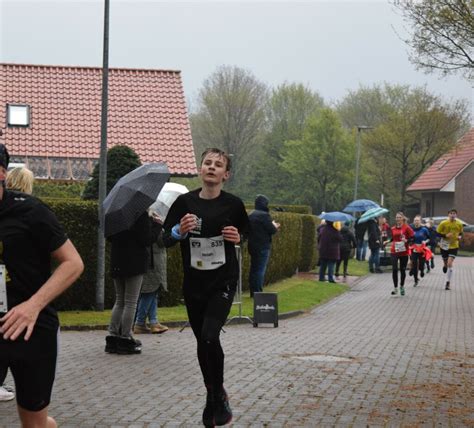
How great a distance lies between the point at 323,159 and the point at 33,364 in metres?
77.3

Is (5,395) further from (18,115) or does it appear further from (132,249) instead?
(18,115)

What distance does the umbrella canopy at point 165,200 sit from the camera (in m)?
13.2

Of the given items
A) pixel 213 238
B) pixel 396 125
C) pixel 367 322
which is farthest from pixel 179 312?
pixel 396 125

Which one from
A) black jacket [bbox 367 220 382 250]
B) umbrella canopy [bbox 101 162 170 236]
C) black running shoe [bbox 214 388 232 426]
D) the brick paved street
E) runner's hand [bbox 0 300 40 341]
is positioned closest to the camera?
runner's hand [bbox 0 300 40 341]

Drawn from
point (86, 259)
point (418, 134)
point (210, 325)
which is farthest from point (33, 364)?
point (418, 134)

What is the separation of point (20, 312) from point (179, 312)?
43.6ft

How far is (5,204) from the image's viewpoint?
483cm

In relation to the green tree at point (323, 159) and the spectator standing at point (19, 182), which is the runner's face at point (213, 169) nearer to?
the spectator standing at point (19, 182)

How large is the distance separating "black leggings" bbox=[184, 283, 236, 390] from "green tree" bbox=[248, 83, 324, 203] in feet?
264

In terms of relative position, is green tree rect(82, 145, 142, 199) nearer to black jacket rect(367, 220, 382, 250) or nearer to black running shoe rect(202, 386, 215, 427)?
black jacket rect(367, 220, 382, 250)

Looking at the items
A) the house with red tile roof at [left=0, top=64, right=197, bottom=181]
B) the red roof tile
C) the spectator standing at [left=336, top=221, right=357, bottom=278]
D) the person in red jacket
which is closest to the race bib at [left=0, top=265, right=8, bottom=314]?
the person in red jacket

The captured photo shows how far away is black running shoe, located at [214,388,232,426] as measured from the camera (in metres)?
7.36

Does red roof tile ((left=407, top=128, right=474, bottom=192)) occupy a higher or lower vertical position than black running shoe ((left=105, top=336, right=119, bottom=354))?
higher

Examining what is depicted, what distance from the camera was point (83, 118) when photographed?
3906 cm
